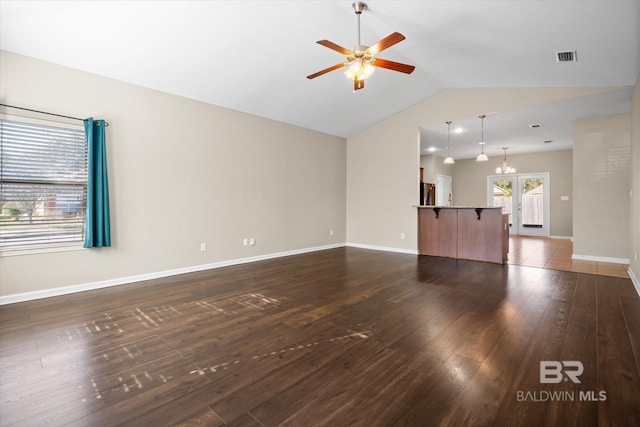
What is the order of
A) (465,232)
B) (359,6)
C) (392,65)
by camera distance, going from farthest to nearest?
(465,232)
(359,6)
(392,65)

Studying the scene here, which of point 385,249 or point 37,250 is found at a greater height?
point 37,250

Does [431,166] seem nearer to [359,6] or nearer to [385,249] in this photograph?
[385,249]

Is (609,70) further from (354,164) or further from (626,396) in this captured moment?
(354,164)

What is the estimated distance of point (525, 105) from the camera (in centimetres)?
551

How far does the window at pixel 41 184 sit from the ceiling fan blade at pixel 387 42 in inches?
152

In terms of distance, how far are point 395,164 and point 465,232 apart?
2.18 metres

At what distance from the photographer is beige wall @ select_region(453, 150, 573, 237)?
9505 mm

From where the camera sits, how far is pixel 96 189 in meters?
4.07

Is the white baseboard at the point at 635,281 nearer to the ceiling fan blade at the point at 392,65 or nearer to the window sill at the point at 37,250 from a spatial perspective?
the ceiling fan blade at the point at 392,65

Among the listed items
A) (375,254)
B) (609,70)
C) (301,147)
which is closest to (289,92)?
(301,147)

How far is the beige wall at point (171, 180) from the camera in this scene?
382cm

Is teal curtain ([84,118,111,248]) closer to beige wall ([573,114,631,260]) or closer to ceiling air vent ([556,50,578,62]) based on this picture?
ceiling air vent ([556,50,578,62])

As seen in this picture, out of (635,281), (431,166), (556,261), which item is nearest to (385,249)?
(556,261)

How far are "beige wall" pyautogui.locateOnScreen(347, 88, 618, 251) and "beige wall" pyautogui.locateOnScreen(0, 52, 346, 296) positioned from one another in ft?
4.90
